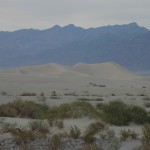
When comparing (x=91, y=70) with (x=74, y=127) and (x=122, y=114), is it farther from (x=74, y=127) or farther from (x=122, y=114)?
(x=74, y=127)

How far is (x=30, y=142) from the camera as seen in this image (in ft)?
39.6

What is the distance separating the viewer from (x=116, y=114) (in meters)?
16.7

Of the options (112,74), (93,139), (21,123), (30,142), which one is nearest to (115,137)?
→ (93,139)

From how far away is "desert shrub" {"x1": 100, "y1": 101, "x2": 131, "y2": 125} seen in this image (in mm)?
16172

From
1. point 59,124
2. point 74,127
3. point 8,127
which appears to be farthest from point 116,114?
point 8,127

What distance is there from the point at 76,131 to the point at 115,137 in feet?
3.10

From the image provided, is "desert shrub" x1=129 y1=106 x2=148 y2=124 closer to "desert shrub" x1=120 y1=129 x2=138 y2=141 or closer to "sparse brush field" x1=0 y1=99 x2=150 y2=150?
"sparse brush field" x1=0 y1=99 x2=150 y2=150

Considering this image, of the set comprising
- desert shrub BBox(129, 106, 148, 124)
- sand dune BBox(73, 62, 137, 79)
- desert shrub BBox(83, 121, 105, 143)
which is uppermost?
desert shrub BBox(83, 121, 105, 143)

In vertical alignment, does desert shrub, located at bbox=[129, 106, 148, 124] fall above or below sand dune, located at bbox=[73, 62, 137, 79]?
above

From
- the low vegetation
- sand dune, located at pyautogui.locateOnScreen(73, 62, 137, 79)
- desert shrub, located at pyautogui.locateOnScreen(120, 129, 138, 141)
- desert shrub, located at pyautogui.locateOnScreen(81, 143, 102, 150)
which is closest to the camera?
desert shrub, located at pyautogui.locateOnScreen(81, 143, 102, 150)

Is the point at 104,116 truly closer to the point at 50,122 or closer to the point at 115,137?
the point at 50,122

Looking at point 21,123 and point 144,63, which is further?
point 144,63

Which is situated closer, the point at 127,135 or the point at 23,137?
the point at 23,137

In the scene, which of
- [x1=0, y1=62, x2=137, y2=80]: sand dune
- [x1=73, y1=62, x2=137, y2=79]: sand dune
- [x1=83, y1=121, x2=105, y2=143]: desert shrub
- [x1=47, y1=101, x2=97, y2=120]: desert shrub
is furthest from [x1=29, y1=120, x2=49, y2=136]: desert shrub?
[x1=73, y1=62, x2=137, y2=79]: sand dune
